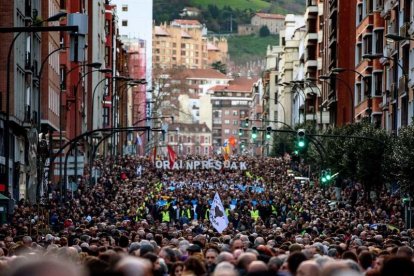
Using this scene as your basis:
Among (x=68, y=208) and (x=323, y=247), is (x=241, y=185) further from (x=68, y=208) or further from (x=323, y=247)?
(x=323, y=247)

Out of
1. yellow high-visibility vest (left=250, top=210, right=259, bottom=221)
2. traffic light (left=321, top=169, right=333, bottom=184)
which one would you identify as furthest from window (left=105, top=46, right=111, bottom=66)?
yellow high-visibility vest (left=250, top=210, right=259, bottom=221)

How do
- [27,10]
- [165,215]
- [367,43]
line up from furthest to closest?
[367,43] → [27,10] → [165,215]

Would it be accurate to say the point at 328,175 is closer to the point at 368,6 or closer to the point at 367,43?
the point at 367,43

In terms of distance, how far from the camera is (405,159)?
53156 millimetres

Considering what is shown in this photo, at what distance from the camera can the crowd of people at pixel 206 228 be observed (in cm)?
1603

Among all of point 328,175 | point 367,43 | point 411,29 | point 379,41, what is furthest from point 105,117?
point 411,29

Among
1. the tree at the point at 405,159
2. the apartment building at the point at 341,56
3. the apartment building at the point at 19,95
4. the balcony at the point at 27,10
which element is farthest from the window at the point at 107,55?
the tree at the point at 405,159

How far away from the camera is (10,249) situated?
27.3 meters

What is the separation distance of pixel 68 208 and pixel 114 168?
51454mm

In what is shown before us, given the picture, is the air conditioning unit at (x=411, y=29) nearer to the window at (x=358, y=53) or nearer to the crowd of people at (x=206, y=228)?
the crowd of people at (x=206, y=228)

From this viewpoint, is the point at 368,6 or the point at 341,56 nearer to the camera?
the point at 368,6

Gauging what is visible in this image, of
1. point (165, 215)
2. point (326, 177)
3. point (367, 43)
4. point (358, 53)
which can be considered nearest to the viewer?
point (165, 215)

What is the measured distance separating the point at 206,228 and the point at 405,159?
9.32 meters

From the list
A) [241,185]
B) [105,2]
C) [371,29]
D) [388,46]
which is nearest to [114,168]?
[241,185]
